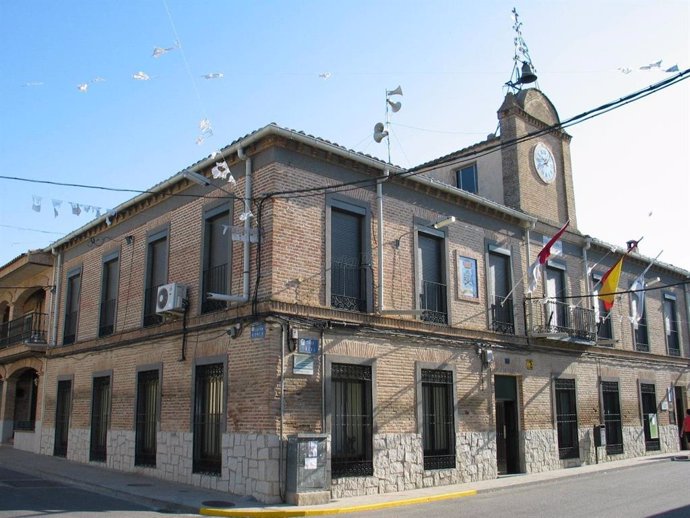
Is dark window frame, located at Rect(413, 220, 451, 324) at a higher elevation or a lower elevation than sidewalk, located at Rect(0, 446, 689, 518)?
higher

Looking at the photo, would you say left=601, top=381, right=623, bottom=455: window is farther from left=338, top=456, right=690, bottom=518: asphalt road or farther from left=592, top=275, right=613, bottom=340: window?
left=338, top=456, right=690, bottom=518: asphalt road

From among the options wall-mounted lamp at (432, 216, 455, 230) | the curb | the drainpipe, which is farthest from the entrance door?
wall-mounted lamp at (432, 216, 455, 230)

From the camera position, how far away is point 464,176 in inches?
854

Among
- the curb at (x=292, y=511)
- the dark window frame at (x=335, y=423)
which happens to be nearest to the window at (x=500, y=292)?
the dark window frame at (x=335, y=423)

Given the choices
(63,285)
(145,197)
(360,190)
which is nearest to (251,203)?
(360,190)

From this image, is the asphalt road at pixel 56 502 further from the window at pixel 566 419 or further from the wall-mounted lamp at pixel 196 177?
the window at pixel 566 419

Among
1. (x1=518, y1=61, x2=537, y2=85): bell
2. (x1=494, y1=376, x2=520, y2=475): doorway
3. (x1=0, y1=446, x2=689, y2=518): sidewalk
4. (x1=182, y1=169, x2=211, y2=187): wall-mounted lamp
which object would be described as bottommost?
(x1=0, y1=446, x2=689, y2=518): sidewalk

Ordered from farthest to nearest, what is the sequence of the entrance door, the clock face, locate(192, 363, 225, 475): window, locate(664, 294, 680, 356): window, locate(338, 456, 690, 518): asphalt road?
locate(664, 294, 680, 356): window
the clock face
the entrance door
locate(192, 363, 225, 475): window
locate(338, 456, 690, 518): asphalt road

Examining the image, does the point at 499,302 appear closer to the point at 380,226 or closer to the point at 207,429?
the point at 380,226

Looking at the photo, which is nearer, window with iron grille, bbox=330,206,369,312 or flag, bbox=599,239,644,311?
window with iron grille, bbox=330,206,369,312

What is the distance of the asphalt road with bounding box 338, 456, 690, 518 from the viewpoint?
11.0m

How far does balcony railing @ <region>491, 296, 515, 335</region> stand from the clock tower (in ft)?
10.4

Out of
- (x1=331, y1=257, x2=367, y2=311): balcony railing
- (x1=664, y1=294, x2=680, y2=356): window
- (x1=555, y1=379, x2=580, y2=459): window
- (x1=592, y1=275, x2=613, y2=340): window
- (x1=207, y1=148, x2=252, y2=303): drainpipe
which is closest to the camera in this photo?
(x1=207, y1=148, x2=252, y2=303): drainpipe

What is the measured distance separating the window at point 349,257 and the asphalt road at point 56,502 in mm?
5337
